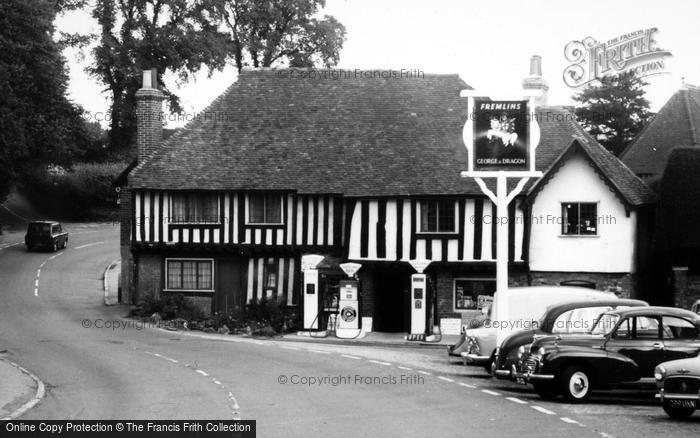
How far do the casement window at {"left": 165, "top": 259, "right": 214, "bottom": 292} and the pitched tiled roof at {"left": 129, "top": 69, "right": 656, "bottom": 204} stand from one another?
2942 millimetres

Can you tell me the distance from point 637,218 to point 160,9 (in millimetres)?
34720

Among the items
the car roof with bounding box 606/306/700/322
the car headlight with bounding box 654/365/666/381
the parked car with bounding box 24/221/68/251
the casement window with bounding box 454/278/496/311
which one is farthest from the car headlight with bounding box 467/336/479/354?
the parked car with bounding box 24/221/68/251

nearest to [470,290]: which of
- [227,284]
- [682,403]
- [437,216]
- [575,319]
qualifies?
[437,216]

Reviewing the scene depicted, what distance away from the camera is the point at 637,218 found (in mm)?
35219

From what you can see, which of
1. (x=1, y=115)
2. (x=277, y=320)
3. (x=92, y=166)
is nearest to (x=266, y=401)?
(x=277, y=320)

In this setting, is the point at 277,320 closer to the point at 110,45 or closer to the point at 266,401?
the point at 266,401

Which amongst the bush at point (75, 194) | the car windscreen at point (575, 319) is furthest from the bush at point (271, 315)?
the bush at point (75, 194)

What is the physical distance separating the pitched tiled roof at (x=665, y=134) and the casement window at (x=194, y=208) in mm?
18023

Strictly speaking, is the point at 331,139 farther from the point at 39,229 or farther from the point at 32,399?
the point at 39,229

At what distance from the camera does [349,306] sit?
112 ft

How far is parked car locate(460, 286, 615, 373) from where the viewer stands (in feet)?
77.9

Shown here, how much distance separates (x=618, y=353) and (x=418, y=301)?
14.6 m

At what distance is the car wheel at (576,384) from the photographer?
18547mm

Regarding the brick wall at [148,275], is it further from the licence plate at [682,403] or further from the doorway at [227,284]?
the licence plate at [682,403]
